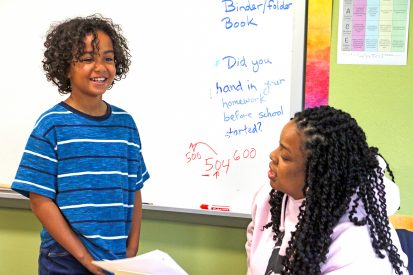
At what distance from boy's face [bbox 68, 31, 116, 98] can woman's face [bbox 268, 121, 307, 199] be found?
1.84 feet

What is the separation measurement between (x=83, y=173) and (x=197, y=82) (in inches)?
23.2

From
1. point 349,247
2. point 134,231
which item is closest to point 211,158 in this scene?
point 134,231

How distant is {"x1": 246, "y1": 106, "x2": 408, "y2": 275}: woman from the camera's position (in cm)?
109

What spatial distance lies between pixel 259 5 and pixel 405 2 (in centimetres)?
48

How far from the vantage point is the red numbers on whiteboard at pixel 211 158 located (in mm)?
1740

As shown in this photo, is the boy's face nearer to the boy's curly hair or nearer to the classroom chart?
the boy's curly hair

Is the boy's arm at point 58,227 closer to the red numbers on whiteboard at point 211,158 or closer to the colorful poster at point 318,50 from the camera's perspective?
the red numbers on whiteboard at point 211,158

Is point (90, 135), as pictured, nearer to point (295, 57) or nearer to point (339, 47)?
point (295, 57)

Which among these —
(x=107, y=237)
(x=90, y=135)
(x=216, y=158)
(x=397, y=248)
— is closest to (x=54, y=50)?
(x=90, y=135)

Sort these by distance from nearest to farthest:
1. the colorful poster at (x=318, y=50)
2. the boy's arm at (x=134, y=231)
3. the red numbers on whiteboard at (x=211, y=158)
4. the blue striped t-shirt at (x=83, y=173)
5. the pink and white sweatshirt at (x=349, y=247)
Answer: the pink and white sweatshirt at (x=349, y=247) < the blue striped t-shirt at (x=83, y=173) < the boy's arm at (x=134, y=231) < the colorful poster at (x=318, y=50) < the red numbers on whiteboard at (x=211, y=158)

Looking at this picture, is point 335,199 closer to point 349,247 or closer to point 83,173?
point 349,247

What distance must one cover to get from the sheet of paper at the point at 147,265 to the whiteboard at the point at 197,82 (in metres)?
0.61

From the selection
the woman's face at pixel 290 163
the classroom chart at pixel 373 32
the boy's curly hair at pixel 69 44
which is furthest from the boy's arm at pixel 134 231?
the classroom chart at pixel 373 32

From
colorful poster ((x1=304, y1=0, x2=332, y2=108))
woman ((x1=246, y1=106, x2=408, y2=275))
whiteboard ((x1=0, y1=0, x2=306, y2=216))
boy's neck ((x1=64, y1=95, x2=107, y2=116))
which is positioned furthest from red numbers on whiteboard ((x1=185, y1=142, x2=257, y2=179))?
woman ((x1=246, y1=106, x2=408, y2=275))
